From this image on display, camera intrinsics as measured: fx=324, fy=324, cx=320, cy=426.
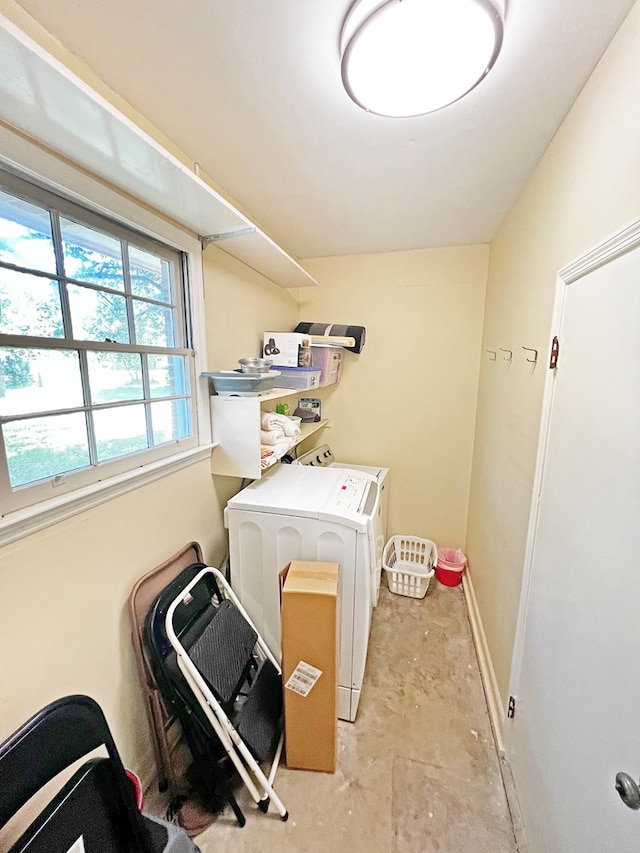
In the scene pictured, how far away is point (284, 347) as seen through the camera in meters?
2.01

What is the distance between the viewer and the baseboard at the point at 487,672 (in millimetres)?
1465

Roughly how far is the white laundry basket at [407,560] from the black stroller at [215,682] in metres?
1.22

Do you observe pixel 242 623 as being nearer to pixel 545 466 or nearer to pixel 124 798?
pixel 124 798

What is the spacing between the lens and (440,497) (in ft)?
8.74

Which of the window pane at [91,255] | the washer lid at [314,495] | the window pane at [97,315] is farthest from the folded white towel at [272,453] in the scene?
the window pane at [91,255]

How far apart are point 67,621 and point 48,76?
1.35 m

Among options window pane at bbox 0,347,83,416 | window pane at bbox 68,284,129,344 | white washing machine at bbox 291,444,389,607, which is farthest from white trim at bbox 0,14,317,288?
white washing machine at bbox 291,444,389,607

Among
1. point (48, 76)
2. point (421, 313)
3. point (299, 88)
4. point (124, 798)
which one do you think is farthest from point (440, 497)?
point (48, 76)

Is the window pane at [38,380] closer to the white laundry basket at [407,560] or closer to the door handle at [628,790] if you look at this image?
the door handle at [628,790]

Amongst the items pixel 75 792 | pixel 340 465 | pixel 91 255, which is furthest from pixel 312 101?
pixel 340 465

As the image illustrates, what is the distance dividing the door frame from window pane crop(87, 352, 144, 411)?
4.93ft

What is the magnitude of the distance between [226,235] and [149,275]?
39 cm

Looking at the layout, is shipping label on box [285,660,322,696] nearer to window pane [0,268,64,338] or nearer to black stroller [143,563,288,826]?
black stroller [143,563,288,826]

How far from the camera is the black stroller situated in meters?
1.14
